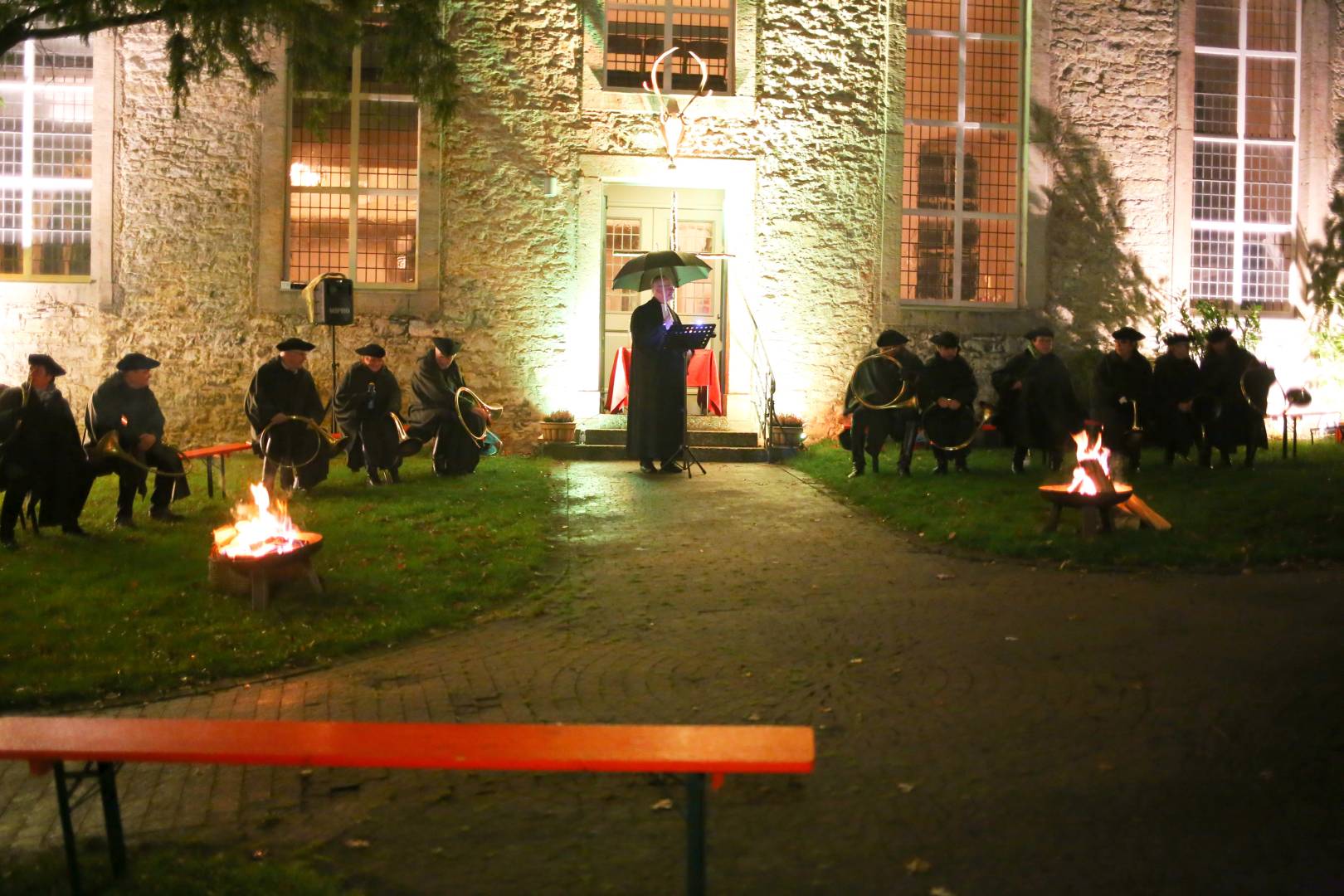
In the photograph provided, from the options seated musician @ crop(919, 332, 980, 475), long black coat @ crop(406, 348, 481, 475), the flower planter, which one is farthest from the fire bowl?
the flower planter

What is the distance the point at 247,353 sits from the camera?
14.8 m

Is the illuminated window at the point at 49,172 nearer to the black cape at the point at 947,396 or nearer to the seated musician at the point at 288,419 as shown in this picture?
the seated musician at the point at 288,419

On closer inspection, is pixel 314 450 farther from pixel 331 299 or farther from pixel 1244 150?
pixel 1244 150

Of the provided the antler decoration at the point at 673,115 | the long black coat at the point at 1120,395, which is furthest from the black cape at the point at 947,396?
the antler decoration at the point at 673,115

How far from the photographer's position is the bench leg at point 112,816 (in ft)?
13.0

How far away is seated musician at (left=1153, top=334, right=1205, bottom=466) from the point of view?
13.3 metres

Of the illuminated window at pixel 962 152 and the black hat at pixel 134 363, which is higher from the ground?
the illuminated window at pixel 962 152

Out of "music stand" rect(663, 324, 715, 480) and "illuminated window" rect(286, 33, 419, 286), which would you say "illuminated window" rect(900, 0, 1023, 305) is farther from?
"illuminated window" rect(286, 33, 419, 286)

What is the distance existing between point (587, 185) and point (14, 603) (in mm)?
8938

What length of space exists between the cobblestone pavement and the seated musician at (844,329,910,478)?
13.7ft

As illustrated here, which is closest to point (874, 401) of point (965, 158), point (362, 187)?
point (965, 158)

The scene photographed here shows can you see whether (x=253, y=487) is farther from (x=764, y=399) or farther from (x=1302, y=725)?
(x=764, y=399)

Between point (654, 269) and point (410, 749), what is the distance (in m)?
9.84

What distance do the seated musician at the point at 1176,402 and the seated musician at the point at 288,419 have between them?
8334 millimetres
